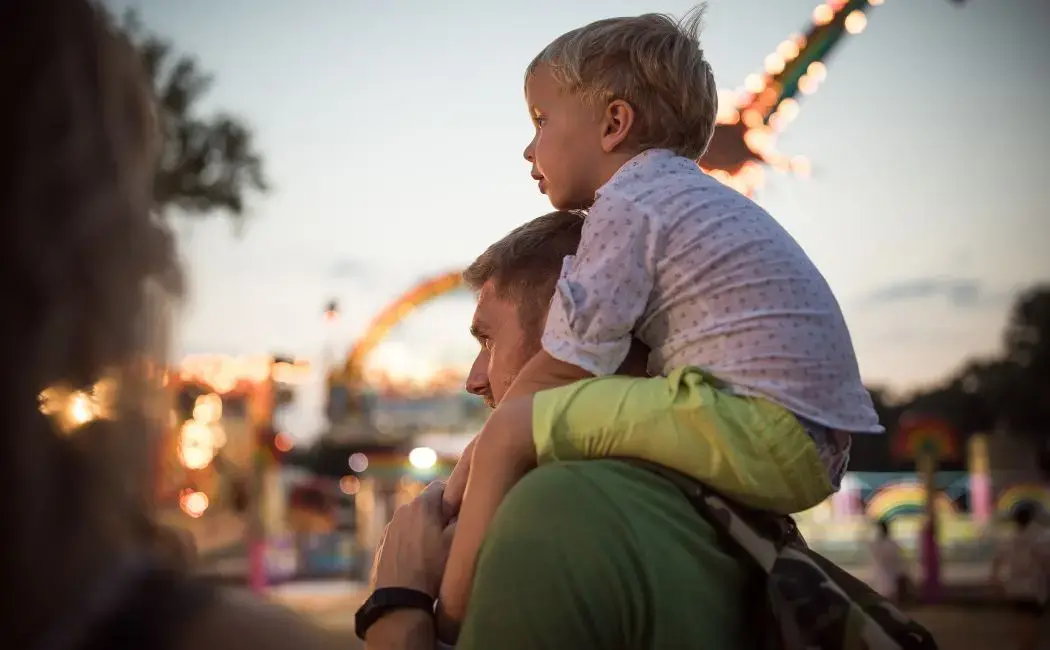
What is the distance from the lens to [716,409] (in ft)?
4.35

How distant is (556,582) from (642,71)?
72cm

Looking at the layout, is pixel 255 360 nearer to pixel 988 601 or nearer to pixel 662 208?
pixel 988 601

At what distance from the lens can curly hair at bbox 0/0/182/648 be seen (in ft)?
26.8

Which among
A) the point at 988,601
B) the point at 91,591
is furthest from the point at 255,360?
the point at 91,591

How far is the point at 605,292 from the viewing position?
1.40 m

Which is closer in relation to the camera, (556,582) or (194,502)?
(556,582)

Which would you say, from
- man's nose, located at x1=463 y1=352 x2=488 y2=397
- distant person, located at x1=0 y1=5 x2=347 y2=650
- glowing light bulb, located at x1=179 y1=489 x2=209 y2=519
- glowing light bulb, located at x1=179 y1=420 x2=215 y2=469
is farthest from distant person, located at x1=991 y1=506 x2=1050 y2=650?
glowing light bulb, located at x1=179 y1=420 x2=215 y2=469

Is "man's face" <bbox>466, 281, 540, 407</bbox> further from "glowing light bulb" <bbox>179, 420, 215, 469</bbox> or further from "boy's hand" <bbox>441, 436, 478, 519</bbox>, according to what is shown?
"glowing light bulb" <bbox>179, 420, 215, 469</bbox>

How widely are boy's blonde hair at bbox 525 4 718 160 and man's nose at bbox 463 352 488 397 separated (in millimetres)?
365

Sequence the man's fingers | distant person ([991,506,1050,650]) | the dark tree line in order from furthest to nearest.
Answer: the dark tree line < distant person ([991,506,1050,650]) < the man's fingers

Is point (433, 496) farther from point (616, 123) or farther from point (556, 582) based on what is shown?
point (616, 123)

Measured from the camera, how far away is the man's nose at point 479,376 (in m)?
1.67

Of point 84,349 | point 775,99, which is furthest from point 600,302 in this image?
point 775,99

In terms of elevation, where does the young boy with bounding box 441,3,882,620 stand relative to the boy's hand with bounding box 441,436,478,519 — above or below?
above
